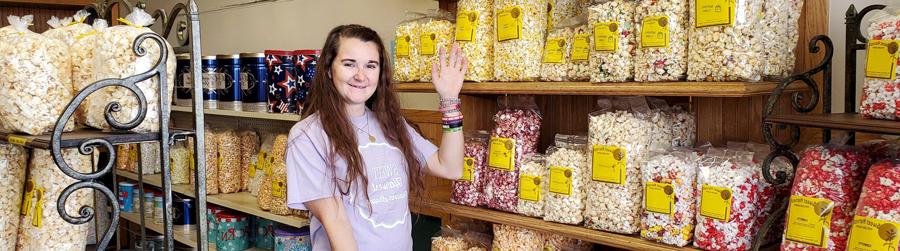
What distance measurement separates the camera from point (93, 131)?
4.24 ft

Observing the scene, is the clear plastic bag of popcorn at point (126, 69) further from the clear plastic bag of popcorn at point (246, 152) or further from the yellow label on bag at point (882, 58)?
the clear plastic bag of popcorn at point (246, 152)

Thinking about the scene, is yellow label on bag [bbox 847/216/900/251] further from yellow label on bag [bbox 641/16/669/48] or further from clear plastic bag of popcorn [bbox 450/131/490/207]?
clear plastic bag of popcorn [bbox 450/131/490/207]

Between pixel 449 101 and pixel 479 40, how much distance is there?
0.22 m

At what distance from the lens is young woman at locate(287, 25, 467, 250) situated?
1.66 m

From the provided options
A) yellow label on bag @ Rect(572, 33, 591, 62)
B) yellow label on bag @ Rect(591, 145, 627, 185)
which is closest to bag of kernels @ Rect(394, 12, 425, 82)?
yellow label on bag @ Rect(572, 33, 591, 62)

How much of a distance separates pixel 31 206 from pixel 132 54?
427 millimetres

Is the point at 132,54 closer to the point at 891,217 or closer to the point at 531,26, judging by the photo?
the point at 531,26

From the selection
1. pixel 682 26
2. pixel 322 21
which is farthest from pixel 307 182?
pixel 322 21

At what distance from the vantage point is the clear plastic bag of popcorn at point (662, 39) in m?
1.53

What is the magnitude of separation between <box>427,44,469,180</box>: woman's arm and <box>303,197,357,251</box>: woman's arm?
347mm

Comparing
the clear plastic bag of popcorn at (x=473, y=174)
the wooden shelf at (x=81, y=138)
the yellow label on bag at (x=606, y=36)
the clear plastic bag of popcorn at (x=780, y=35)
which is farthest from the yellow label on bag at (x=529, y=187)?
the wooden shelf at (x=81, y=138)

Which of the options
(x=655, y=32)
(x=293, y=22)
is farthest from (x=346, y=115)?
(x=293, y=22)

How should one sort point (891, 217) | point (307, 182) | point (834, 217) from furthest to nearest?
point (307, 182)
point (834, 217)
point (891, 217)

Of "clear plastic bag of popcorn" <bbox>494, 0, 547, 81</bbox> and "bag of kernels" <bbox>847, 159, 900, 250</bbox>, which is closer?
"bag of kernels" <bbox>847, 159, 900, 250</bbox>
